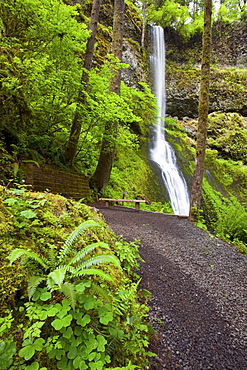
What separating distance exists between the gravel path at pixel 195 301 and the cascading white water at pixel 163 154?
18.7ft

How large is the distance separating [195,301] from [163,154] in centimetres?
1247

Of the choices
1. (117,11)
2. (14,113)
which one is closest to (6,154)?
(14,113)

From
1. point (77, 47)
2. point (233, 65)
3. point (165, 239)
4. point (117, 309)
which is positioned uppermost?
point (233, 65)

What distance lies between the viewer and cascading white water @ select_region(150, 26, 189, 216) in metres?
11.5

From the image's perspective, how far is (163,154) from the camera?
14203mm

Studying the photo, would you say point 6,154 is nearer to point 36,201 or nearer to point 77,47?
point 77,47

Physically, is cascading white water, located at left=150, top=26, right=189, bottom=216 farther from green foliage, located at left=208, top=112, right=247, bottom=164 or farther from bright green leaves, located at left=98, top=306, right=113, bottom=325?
bright green leaves, located at left=98, top=306, right=113, bottom=325

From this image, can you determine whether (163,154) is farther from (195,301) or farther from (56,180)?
(195,301)

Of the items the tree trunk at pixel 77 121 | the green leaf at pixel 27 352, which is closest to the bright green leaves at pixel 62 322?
the green leaf at pixel 27 352

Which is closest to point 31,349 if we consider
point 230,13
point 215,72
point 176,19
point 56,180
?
point 56,180

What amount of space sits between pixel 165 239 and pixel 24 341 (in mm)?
3564

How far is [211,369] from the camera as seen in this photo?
1.59 m

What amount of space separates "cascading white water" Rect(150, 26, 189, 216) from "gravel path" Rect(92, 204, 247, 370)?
5.70 m

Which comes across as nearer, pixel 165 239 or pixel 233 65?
pixel 165 239
